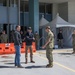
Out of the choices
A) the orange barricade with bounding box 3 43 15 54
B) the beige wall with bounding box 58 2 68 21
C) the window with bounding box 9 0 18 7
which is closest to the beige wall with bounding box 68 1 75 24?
the beige wall with bounding box 58 2 68 21

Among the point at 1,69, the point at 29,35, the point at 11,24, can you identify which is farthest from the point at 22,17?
the point at 1,69

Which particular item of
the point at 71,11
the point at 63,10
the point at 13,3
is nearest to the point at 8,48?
the point at 13,3

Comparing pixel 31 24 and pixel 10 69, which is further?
pixel 31 24

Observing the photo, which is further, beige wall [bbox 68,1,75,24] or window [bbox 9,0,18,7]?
beige wall [bbox 68,1,75,24]

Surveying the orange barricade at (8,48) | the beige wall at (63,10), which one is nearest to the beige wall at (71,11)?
the beige wall at (63,10)

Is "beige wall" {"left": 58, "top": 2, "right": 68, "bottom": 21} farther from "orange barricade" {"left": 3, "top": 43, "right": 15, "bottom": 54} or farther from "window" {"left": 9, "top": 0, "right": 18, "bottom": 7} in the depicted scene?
"orange barricade" {"left": 3, "top": 43, "right": 15, "bottom": 54}

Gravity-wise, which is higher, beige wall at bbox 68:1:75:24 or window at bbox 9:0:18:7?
window at bbox 9:0:18:7

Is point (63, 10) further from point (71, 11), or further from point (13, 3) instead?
point (13, 3)

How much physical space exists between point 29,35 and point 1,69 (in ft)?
8.85

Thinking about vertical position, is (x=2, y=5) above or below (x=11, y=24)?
above

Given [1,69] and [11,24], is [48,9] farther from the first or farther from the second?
[1,69]

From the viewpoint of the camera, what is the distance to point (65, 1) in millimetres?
29703

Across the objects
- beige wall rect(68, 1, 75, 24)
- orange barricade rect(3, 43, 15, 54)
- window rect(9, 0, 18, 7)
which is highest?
window rect(9, 0, 18, 7)

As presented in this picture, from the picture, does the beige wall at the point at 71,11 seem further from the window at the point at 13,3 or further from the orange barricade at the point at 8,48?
the orange barricade at the point at 8,48
